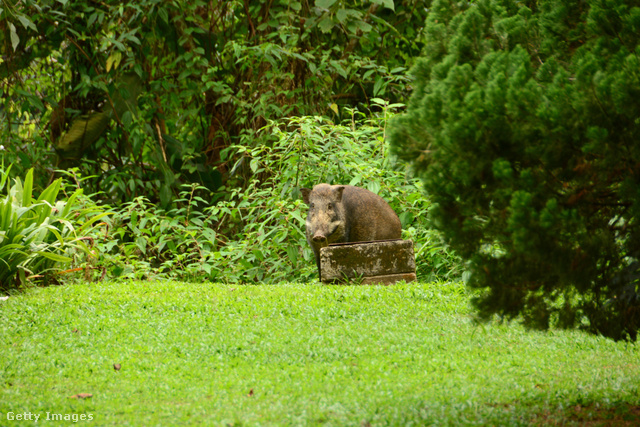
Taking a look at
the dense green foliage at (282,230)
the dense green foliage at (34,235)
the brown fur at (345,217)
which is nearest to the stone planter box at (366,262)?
the brown fur at (345,217)

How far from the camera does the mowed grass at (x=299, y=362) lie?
10.7 feet

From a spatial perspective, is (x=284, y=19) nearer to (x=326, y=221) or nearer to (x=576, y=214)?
(x=326, y=221)

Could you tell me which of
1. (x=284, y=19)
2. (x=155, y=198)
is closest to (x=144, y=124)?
(x=155, y=198)

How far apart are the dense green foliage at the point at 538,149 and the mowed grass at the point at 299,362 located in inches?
26.2

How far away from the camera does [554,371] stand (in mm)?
4039

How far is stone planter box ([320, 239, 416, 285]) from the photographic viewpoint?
262 inches

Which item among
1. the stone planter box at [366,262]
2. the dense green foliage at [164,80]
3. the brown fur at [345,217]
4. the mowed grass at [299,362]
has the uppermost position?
the dense green foliage at [164,80]

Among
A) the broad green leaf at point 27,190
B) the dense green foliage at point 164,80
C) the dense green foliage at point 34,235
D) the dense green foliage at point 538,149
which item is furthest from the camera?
the dense green foliage at point 164,80

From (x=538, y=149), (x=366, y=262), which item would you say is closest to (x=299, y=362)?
(x=538, y=149)

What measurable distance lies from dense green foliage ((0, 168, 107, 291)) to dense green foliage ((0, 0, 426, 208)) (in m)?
1.88

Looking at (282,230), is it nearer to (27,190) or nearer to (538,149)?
(27,190)

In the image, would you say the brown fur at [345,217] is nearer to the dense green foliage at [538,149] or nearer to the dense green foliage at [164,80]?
the dense green foliage at [164,80]

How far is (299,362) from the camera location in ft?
13.5

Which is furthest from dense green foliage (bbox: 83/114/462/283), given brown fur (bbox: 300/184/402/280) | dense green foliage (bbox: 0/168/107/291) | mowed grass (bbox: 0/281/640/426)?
mowed grass (bbox: 0/281/640/426)
